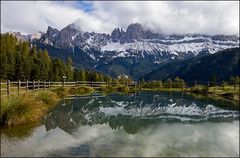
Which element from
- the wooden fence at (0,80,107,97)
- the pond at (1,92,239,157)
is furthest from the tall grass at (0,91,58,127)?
the wooden fence at (0,80,107,97)

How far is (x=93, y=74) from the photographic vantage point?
118 metres

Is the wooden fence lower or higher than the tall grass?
higher

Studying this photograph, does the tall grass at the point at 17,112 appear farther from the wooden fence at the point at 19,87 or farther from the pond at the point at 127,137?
the wooden fence at the point at 19,87

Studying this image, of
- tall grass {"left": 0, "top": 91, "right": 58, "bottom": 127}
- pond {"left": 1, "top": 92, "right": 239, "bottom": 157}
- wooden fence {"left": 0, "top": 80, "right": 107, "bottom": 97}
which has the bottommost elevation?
pond {"left": 1, "top": 92, "right": 239, "bottom": 157}

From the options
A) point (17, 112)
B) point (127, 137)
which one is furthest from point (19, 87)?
point (127, 137)

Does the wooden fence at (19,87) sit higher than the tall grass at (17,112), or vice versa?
the wooden fence at (19,87)

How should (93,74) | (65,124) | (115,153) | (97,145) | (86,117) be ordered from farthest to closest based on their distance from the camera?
1. (93,74)
2. (86,117)
3. (65,124)
4. (97,145)
5. (115,153)

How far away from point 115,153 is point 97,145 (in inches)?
65.9

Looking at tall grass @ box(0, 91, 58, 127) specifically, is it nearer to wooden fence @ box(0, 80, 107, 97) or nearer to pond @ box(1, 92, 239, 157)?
pond @ box(1, 92, 239, 157)

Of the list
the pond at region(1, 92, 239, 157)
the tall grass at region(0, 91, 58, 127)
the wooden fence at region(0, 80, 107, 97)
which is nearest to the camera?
the pond at region(1, 92, 239, 157)

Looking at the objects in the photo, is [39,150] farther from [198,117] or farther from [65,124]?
[198,117]

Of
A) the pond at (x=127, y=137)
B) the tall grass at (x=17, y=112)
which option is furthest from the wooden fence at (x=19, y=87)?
the pond at (x=127, y=137)

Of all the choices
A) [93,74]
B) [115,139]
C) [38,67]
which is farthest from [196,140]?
[93,74]

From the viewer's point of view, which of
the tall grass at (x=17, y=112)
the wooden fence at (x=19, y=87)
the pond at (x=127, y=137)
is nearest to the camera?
the pond at (x=127, y=137)
